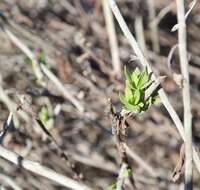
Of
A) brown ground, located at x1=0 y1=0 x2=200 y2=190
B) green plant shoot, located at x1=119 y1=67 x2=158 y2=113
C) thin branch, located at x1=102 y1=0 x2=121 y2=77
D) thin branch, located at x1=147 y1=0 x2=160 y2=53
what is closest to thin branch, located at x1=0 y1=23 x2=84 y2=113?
brown ground, located at x1=0 y1=0 x2=200 y2=190

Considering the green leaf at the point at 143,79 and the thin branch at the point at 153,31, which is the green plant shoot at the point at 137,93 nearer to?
the green leaf at the point at 143,79

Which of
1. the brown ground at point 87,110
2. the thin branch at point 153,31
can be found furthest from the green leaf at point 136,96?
the thin branch at point 153,31

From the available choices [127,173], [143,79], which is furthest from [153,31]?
[143,79]

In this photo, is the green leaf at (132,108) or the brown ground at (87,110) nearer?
the green leaf at (132,108)

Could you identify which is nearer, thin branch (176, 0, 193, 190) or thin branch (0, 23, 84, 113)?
thin branch (176, 0, 193, 190)

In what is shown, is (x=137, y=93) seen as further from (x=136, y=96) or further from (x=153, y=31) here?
(x=153, y=31)

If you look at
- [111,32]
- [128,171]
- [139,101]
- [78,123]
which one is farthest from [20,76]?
[139,101]

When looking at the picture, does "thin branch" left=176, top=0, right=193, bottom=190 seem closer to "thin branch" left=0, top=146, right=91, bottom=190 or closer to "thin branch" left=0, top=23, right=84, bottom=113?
"thin branch" left=0, top=146, right=91, bottom=190

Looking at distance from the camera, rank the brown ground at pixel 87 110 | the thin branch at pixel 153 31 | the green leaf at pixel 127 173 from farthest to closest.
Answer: the thin branch at pixel 153 31 → the brown ground at pixel 87 110 → the green leaf at pixel 127 173

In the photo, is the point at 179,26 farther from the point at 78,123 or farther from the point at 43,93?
the point at 78,123
